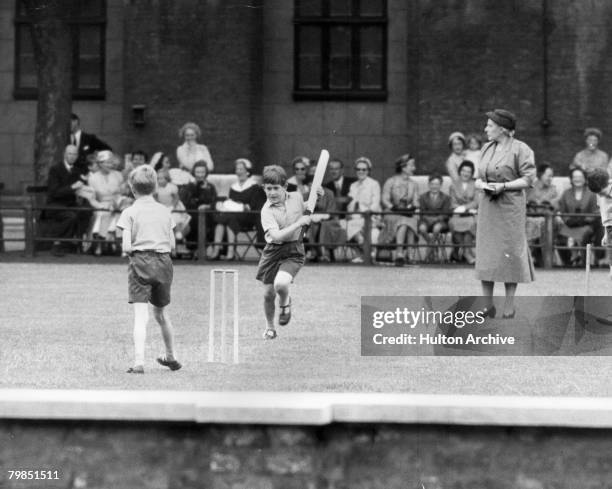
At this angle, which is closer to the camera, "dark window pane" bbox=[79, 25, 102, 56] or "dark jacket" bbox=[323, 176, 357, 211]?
"dark jacket" bbox=[323, 176, 357, 211]

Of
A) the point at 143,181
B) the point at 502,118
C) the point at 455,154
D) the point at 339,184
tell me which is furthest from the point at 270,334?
the point at 455,154

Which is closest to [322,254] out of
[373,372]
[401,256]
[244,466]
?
[401,256]

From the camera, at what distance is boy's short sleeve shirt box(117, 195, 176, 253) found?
11633 millimetres

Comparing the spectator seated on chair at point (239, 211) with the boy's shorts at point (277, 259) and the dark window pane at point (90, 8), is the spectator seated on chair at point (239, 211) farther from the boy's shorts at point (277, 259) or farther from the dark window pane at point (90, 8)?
the boy's shorts at point (277, 259)

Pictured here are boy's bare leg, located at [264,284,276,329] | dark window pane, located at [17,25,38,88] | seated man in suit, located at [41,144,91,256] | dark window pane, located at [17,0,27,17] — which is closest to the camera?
boy's bare leg, located at [264,284,276,329]

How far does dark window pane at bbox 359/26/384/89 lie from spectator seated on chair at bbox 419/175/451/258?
5.31m

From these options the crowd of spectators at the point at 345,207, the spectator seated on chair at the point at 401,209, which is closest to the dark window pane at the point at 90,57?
the crowd of spectators at the point at 345,207

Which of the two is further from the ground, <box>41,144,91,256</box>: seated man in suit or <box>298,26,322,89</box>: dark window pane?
<box>298,26,322,89</box>: dark window pane

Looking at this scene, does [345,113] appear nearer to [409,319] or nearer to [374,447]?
[409,319]

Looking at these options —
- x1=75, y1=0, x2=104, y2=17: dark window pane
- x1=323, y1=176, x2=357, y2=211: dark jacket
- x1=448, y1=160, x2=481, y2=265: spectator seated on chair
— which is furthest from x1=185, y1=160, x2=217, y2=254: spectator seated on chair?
x1=75, y1=0, x2=104, y2=17: dark window pane

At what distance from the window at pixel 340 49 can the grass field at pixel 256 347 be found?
779cm

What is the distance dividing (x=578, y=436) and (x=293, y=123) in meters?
20.2

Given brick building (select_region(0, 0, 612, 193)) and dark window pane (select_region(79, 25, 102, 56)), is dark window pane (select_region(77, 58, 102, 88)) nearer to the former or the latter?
brick building (select_region(0, 0, 612, 193))

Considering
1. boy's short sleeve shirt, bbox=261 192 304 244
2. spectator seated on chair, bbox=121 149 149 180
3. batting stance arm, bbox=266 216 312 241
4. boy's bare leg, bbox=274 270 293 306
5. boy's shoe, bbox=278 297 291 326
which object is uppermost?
spectator seated on chair, bbox=121 149 149 180
